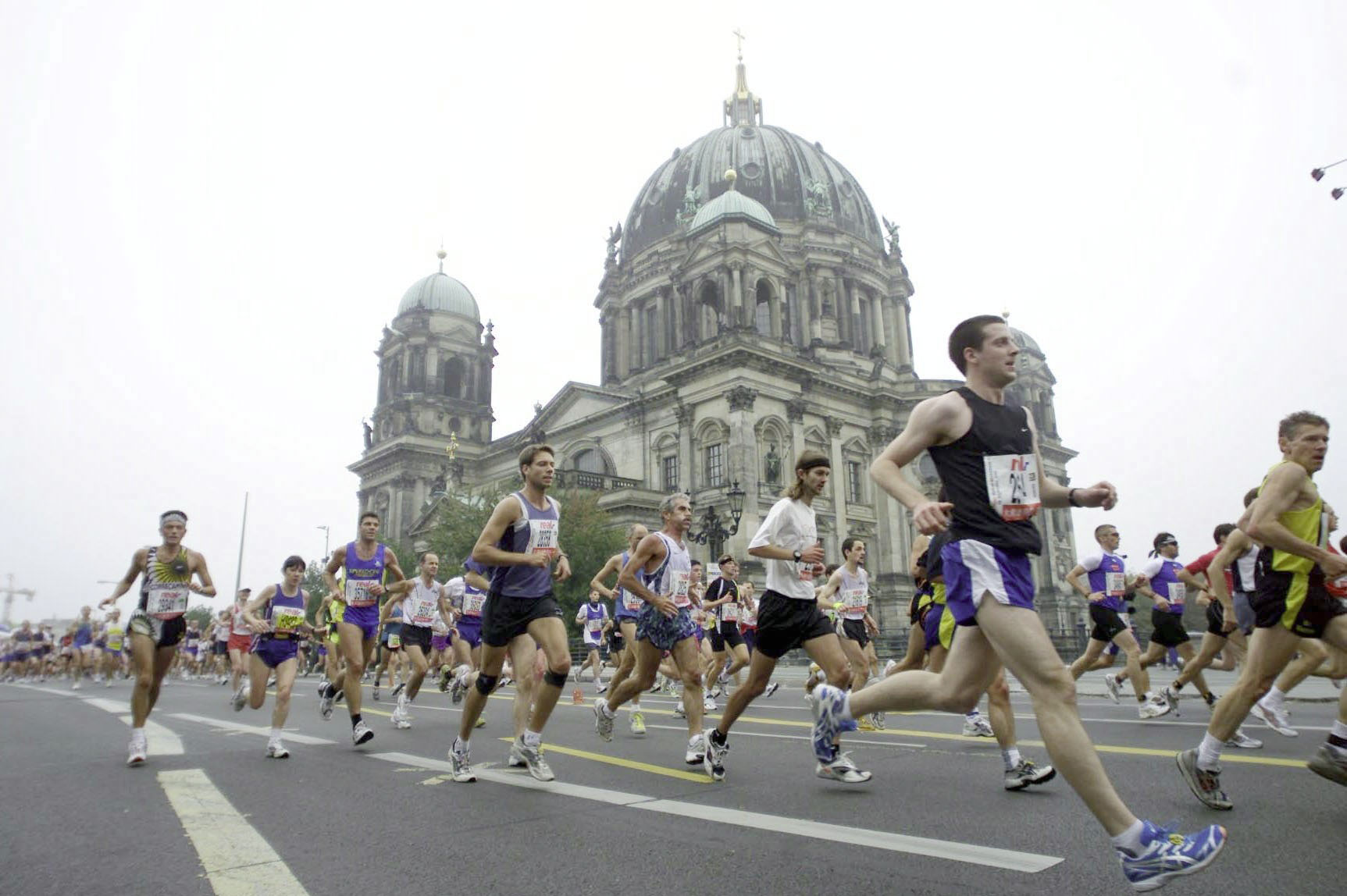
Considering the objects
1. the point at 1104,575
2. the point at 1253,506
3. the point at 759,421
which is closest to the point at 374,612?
the point at 1253,506

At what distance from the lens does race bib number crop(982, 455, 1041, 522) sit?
137 inches

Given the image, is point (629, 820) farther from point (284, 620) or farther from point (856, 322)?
point (856, 322)

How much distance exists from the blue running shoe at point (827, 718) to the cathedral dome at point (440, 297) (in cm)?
6132

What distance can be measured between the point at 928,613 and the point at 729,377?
32589mm

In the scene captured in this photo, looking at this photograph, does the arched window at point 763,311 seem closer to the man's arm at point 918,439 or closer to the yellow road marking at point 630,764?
the yellow road marking at point 630,764

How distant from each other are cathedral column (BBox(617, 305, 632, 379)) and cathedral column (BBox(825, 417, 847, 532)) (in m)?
14.9

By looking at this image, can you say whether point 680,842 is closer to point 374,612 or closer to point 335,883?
point 335,883

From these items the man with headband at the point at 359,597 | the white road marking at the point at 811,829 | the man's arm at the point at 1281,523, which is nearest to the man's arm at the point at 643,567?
the white road marking at the point at 811,829

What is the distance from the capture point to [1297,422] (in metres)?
5.05

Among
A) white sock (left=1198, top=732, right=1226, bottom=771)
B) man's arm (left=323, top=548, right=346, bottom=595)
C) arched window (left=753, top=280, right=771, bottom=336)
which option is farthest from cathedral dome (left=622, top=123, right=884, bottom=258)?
white sock (left=1198, top=732, right=1226, bottom=771)

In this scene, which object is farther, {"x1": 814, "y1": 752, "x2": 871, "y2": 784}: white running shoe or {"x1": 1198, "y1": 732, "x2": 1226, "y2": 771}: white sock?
{"x1": 814, "y1": 752, "x2": 871, "y2": 784}: white running shoe

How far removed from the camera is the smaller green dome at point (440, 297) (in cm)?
6244

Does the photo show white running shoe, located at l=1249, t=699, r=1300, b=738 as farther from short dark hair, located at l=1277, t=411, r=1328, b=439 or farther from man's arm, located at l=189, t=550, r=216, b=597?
man's arm, located at l=189, t=550, r=216, b=597

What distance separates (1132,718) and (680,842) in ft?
25.5
